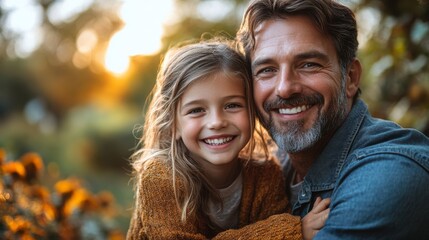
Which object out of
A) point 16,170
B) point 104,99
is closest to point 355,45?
point 16,170

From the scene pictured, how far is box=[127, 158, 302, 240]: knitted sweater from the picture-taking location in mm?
2242

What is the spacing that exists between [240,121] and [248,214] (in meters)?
0.50

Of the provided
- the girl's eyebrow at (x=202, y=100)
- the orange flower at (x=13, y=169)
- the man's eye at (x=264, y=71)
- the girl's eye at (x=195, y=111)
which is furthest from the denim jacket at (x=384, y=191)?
the orange flower at (x=13, y=169)

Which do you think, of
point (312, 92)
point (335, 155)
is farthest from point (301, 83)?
point (335, 155)

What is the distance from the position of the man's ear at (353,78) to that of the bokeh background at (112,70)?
0.62m

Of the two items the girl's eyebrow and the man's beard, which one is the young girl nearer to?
the girl's eyebrow

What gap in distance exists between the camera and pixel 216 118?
256 centimetres

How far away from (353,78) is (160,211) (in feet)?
4.00

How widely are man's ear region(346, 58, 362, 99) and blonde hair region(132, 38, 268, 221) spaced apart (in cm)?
51

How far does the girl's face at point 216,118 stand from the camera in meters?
2.58

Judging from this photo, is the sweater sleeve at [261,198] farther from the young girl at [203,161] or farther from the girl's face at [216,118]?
the girl's face at [216,118]

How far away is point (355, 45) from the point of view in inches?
102

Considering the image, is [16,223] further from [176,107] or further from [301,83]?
[301,83]

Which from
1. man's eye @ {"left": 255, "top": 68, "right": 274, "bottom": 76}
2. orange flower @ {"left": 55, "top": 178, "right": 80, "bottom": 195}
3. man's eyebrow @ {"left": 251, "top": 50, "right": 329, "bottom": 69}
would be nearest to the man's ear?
man's eyebrow @ {"left": 251, "top": 50, "right": 329, "bottom": 69}
